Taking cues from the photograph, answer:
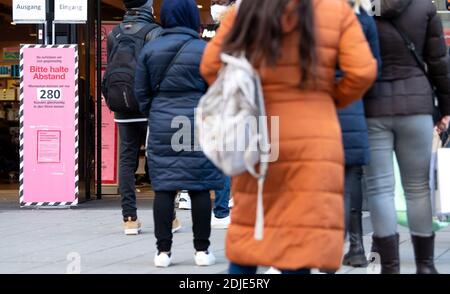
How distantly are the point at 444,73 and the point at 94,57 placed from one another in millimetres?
7136

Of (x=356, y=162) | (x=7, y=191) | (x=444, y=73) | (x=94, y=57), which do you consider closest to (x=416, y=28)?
(x=444, y=73)

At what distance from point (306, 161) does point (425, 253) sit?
5.69 ft

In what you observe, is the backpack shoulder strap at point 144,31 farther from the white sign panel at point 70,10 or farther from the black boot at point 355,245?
the white sign panel at point 70,10

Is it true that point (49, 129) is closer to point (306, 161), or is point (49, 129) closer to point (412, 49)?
point (412, 49)

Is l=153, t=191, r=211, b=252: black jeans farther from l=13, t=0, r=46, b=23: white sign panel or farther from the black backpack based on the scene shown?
l=13, t=0, r=46, b=23: white sign panel

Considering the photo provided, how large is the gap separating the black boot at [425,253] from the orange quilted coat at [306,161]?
151cm

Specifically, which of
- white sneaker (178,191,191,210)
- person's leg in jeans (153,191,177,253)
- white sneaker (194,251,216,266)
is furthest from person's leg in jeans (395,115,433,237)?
white sneaker (178,191,191,210)

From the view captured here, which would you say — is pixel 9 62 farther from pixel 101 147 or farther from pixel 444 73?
pixel 444 73

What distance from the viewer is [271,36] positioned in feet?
13.1

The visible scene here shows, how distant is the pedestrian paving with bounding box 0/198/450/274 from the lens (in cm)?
642

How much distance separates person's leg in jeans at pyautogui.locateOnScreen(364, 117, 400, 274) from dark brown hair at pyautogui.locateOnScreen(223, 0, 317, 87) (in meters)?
1.46

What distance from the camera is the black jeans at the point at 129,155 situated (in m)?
8.02

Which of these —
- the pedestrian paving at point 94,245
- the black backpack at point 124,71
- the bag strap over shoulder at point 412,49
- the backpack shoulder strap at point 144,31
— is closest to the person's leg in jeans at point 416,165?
the bag strap over shoulder at point 412,49

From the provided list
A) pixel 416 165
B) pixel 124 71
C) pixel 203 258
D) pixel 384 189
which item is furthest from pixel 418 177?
pixel 124 71
